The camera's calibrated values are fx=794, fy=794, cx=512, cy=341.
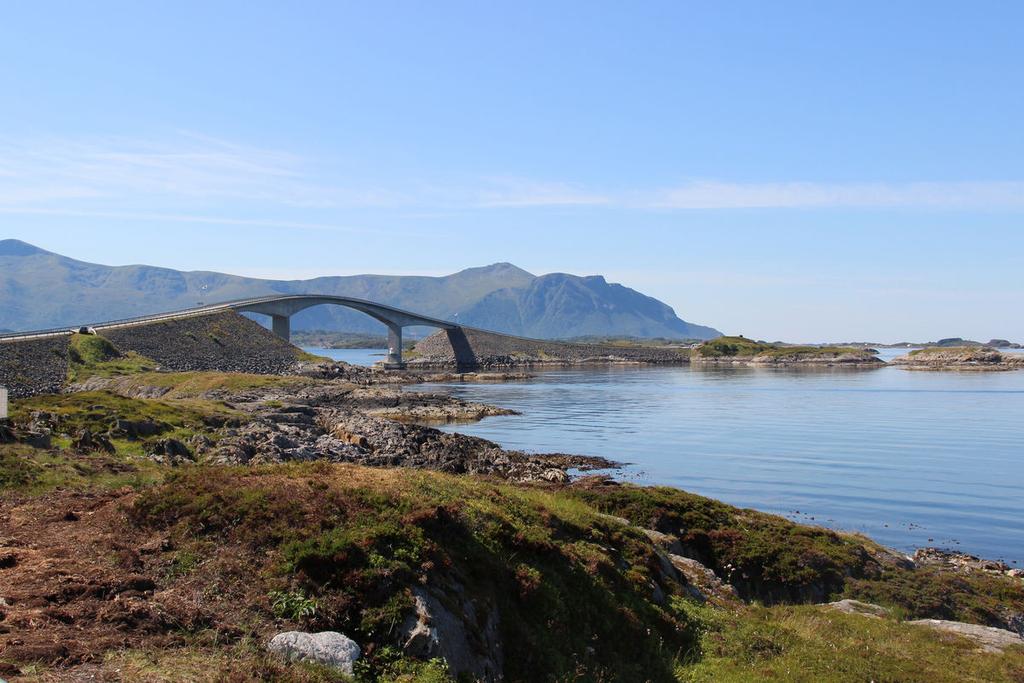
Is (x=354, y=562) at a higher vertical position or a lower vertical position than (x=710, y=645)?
higher

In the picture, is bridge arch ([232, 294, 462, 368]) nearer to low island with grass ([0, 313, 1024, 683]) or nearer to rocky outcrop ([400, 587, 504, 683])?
low island with grass ([0, 313, 1024, 683])

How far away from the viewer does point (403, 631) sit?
34.3 ft

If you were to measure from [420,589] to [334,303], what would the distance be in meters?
157

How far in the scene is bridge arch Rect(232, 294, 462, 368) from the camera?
13850 centimetres

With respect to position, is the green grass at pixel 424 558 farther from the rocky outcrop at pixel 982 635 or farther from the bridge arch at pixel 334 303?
the bridge arch at pixel 334 303

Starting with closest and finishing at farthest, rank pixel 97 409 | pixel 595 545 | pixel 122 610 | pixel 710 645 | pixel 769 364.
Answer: pixel 122 610
pixel 710 645
pixel 595 545
pixel 97 409
pixel 769 364

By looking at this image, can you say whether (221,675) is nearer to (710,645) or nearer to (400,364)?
(710,645)

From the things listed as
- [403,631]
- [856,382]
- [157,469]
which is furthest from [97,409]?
[856,382]

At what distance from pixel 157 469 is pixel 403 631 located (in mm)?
15476

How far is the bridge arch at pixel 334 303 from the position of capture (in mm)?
138500


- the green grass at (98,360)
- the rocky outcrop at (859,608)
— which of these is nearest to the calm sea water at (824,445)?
the rocky outcrop at (859,608)

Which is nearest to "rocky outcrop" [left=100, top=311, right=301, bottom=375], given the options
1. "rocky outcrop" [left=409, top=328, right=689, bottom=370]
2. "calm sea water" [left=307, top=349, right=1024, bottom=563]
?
"calm sea water" [left=307, top=349, right=1024, bottom=563]

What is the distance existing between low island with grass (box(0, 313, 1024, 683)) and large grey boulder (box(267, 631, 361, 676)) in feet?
0.08

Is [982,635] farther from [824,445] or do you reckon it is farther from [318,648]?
[824,445]
